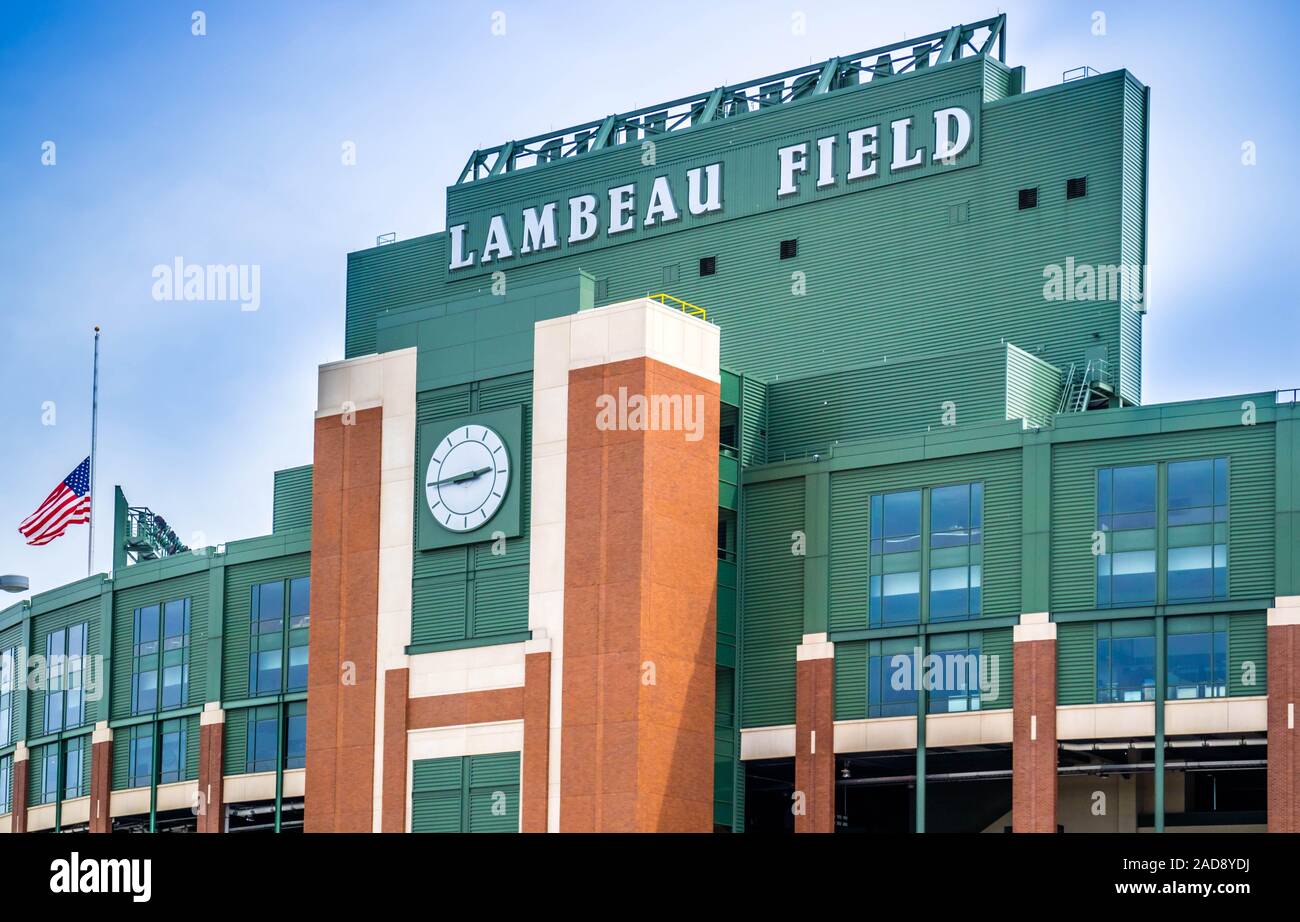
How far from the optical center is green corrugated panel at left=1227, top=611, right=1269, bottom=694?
6209 cm

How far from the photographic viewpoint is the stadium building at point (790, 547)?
212ft

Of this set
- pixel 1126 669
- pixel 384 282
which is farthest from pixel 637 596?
pixel 384 282

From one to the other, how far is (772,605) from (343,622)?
1516 centimetres

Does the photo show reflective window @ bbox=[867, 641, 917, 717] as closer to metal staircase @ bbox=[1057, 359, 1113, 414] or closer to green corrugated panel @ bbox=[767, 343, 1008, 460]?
green corrugated panel @ bbox=[767, 343, 1008, 460]

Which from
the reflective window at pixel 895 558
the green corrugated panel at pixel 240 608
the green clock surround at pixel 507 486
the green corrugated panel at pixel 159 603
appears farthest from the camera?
the green corrugated panel at pixel 159 603

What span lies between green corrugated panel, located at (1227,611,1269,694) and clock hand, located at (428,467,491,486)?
81.3 feet

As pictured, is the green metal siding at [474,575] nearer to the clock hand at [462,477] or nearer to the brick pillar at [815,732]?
the clock hand at [462,477]

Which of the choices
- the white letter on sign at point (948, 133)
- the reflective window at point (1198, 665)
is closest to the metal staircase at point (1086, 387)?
the white letter on sign at point (948, 133)

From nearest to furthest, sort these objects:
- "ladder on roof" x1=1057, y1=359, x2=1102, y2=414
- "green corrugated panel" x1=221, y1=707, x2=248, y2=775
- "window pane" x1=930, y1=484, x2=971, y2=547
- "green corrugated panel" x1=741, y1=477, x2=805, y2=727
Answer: "window pane" x1=930, y1=484, x2=971, y2=547
"green corrugated panel" x1=741, y1=477, x2=805, y2=727
"ladder on roof" x1=1057, y1=359, x2=1102, y2=414
"green corrugated panel" x1=221, y1=707, x2=248, y2=775

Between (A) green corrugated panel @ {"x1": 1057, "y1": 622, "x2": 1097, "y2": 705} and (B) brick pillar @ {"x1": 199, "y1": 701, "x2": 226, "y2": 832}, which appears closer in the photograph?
(A) green corrugated panel @ {"x1": 1057, "y1": 622, "x2": 1097, "y2": 705}

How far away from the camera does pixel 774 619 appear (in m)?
70.8

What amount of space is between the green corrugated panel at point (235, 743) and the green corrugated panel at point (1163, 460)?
107 feet

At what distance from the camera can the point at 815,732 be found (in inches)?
2694

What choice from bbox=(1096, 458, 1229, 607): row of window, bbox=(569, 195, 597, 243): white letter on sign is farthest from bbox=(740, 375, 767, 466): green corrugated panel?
bbox=(569, 195, 597, 243): white letter on sign
